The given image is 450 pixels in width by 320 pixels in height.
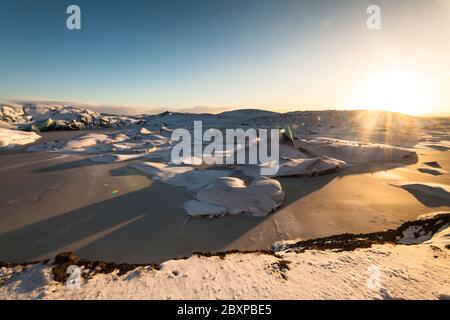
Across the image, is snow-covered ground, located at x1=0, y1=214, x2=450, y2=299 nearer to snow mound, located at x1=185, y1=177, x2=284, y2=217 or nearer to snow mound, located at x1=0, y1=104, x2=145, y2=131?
snow mound, located at x1=185, y1=177, x2=284, y2=217

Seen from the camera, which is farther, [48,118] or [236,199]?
[48,118]

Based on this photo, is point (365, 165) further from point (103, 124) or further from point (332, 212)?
point (103, 124)

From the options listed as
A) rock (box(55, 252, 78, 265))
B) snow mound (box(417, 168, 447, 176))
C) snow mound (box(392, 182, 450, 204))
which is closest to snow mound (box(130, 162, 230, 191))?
rock (box(55, 252, 78, 265))

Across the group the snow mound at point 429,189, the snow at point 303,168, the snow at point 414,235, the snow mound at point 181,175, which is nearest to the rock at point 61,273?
the snow mound at point 181,175

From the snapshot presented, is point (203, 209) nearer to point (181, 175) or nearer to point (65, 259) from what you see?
point (65, 259)

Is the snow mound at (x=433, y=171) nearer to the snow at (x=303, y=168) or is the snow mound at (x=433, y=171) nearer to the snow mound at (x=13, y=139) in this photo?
the snow at (x=303, y=168)

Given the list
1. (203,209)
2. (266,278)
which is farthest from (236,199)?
(266,278)
